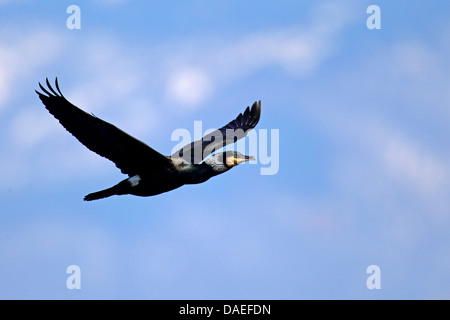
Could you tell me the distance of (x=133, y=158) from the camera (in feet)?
43.5

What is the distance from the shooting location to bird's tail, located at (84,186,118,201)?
13219 millimetres

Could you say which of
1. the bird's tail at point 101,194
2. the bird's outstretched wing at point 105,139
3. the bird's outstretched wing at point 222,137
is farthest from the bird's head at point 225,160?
the bird's tail at point 101,194

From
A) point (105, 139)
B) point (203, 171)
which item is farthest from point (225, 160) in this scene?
point (105, 139)

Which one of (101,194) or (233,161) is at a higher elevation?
(233,161)

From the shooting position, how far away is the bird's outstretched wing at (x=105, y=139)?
1259cm

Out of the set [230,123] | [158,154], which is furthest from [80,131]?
[230,123]

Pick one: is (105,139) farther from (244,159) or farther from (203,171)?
(244,159)

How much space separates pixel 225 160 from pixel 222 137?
182 centimetres

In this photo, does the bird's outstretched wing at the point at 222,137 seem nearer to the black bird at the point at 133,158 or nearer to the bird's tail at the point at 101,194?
the black bird at the point at 133,158

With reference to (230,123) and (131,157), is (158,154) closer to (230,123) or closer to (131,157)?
(131,157)

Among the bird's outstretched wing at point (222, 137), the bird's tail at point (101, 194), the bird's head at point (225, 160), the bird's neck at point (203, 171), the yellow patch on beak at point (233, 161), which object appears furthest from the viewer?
the bird's outstretched wing at point (222, 137)

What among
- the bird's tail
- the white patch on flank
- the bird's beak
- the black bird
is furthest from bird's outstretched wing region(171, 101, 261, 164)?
the bird's tail

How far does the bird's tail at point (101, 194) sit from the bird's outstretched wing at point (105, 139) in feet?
1.25

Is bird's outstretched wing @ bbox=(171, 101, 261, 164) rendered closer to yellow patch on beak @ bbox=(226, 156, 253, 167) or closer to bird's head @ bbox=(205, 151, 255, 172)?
bird's head @ bbox=(205, 151, 255, 172)
